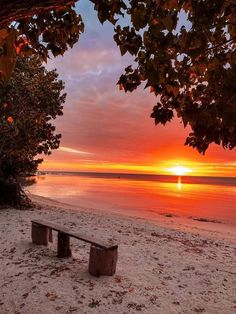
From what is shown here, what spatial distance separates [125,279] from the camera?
715 centimetres

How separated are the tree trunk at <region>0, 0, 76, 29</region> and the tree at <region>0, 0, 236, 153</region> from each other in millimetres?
11

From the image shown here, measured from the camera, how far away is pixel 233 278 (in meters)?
7.92

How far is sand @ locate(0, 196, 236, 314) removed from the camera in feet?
19.7

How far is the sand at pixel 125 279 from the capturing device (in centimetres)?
601

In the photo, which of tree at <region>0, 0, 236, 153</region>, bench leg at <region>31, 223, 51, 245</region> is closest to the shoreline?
bench leg at <region>31, 223, 51, 245</region>

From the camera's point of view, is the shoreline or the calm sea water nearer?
the shoreline

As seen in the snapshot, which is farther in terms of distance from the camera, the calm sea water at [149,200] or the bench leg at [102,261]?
the calm sea water at [149,200]

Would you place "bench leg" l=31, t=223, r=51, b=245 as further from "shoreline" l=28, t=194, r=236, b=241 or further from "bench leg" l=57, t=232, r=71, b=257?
"shoreline" l=28, t=194, r=236, b=241

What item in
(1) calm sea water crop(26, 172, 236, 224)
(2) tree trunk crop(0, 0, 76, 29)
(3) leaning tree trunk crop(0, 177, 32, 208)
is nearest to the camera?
(2) tree trunk crop(0, 0, 76, 29)

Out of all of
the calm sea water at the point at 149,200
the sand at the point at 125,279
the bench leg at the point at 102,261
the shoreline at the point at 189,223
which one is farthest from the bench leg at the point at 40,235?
the calm sea water at the point at 149,200

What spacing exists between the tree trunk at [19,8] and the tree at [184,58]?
0.03 ft

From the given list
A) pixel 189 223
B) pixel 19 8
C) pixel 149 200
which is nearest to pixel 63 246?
pixel 19 8

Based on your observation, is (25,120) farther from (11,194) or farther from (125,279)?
(125,279)

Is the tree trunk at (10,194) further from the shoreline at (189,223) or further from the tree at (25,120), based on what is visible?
the shoreline at (189,223)
